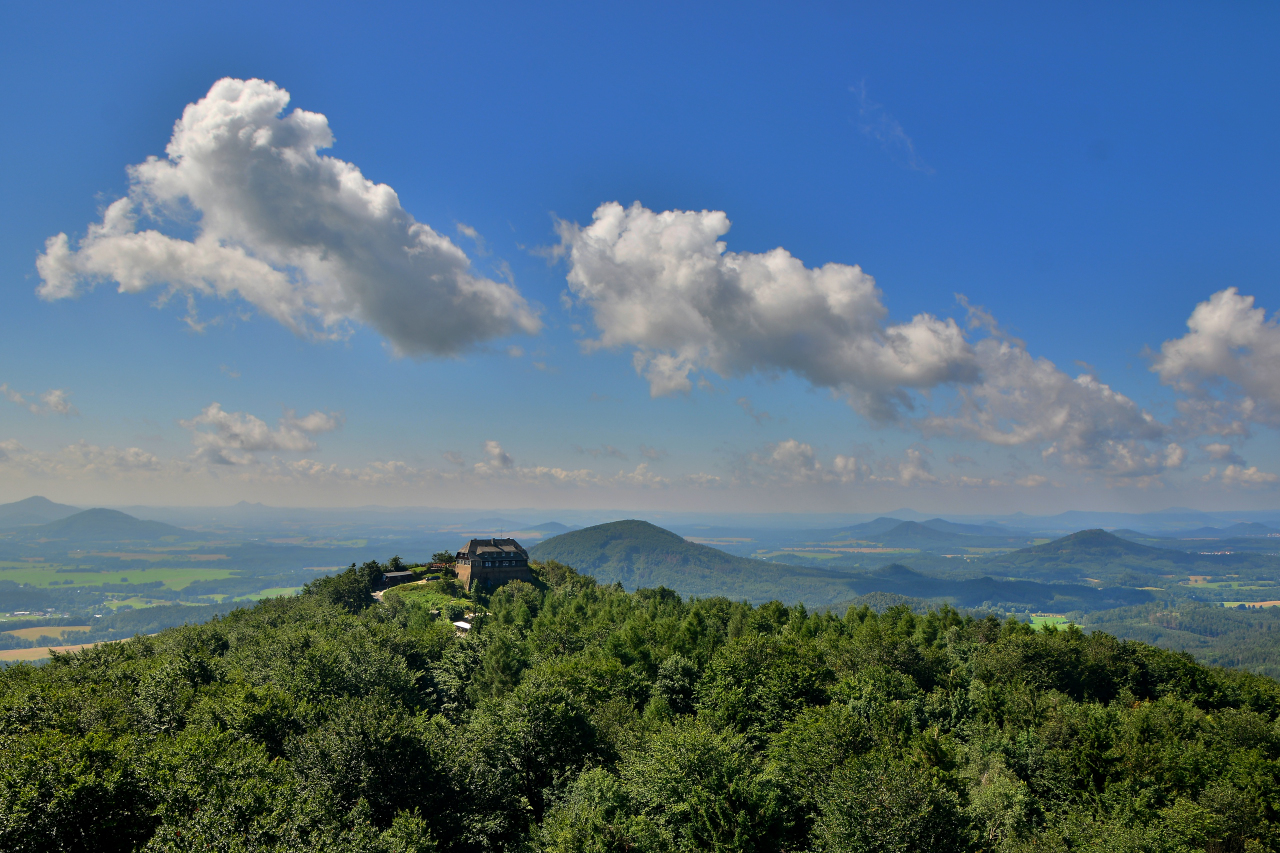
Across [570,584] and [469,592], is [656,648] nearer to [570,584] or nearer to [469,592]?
[469,592]

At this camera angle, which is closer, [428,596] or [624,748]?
[624,748]

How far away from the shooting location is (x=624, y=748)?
4366 centimetres

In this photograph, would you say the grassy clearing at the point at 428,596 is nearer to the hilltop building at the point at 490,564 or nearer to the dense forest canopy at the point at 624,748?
the hilltop building at the point at 490,564

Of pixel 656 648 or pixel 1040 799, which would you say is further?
pixel 656 648

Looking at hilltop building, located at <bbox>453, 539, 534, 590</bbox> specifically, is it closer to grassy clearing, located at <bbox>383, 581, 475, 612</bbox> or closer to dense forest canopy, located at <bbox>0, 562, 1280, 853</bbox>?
grassy clearing, located at <bbox>383, 581, 475, 612</bbox>

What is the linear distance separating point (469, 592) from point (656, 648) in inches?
2551

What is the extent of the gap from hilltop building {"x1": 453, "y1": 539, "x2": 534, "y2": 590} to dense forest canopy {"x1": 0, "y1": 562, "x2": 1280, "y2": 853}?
53229 millimetres

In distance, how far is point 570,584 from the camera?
14825 centimetres

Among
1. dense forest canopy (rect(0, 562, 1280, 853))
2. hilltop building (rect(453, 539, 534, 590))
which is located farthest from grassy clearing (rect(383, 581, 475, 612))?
dense forest canopy (rect(0, 562, 1280, 853))

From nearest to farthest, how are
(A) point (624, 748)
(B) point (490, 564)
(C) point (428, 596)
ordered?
1. (A) point (624, 748)
2. (C) point (428, 596)
3. (B) point (490, 564)

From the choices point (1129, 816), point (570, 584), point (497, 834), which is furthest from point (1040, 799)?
point (570, 584)

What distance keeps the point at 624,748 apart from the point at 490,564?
331ft

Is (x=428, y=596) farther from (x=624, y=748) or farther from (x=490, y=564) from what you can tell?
(x=624, y=748)

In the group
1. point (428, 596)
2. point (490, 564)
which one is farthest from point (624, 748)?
point (490, 564)
